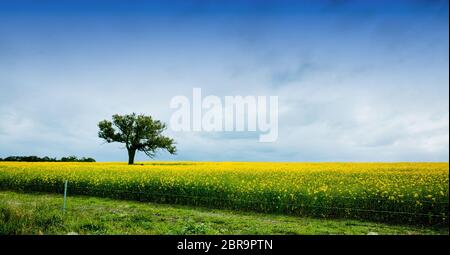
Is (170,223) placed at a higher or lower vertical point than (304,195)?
lower

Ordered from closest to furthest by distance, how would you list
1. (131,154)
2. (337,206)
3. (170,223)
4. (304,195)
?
(170,223), (337,206), (304,195), (131,154)

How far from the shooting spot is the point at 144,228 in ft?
33.9

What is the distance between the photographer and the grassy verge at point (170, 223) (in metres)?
9.23

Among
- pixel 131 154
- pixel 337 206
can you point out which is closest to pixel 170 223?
pixel 337 206

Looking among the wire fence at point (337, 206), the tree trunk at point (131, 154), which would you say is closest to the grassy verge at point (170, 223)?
the wire fence at point (337, 206)

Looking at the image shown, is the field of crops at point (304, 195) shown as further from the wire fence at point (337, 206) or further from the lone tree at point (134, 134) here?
the lone tree at point (134, 134)

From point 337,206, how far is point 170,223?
6733 millimetres

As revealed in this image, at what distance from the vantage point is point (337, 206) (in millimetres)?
13734

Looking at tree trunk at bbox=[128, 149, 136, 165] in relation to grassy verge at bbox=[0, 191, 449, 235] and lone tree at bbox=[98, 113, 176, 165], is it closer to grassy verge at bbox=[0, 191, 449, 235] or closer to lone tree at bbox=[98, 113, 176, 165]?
lone tree at bbox=[98, 113, 176, 165]

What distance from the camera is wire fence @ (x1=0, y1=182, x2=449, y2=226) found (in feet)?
40.1

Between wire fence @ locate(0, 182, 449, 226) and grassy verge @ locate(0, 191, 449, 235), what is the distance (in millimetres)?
558

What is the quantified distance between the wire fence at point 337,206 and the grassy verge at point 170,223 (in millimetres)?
558

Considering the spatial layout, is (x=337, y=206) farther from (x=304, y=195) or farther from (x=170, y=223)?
(x=170, y=223)
